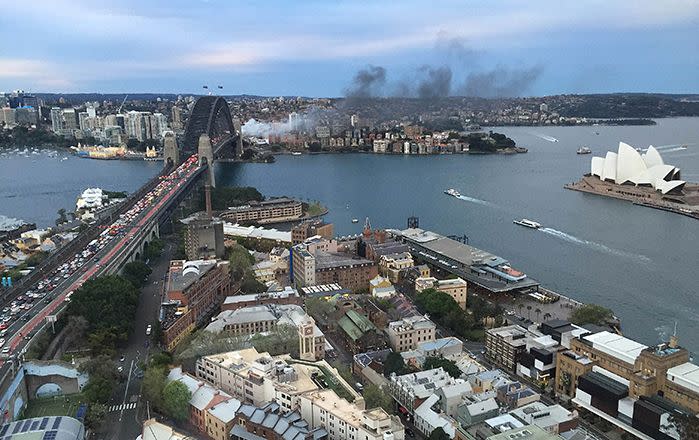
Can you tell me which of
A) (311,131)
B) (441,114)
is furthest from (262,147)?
(441,114)

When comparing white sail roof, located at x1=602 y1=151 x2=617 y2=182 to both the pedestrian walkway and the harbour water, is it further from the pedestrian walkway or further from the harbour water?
the pedestrian walkway

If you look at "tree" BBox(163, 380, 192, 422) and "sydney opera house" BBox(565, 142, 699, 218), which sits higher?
"sydney opera house" BBox(565, 142, 699, 218)

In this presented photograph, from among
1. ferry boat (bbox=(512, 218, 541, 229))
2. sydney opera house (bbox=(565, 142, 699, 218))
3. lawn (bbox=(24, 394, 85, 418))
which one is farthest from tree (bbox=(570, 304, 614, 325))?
sydney opera house (bbox=(565, 142, 699, 218))

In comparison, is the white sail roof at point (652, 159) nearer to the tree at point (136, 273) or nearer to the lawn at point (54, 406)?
the tree at point (136, 273)

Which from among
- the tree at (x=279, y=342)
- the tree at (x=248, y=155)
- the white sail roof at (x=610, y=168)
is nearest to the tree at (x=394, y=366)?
the tree at (x=279, y=342)

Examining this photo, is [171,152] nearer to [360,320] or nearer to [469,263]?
[469,263]

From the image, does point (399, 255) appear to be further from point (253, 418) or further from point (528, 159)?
point (528, 159)

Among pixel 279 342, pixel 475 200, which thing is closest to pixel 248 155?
pixel 475 200
